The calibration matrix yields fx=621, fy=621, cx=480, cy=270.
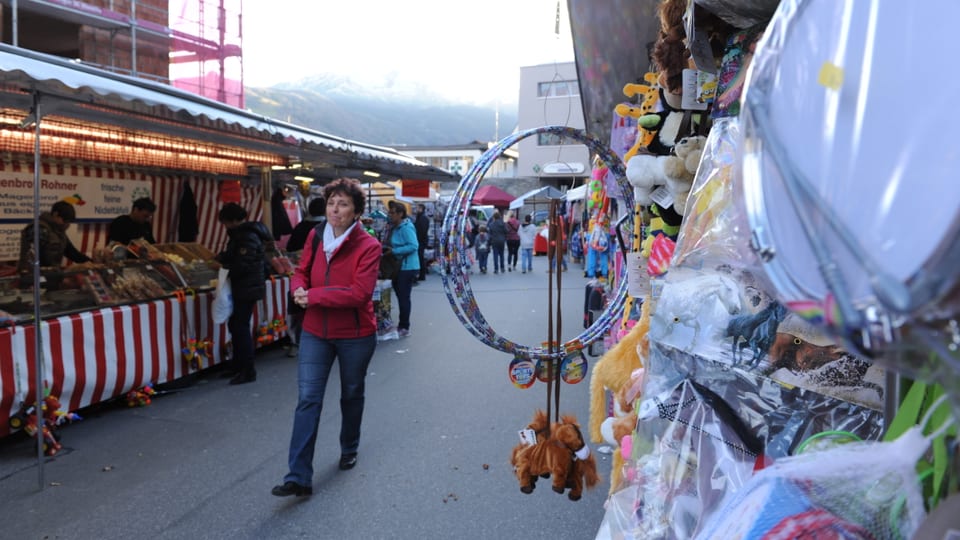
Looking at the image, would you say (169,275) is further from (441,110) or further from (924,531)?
(441,110)

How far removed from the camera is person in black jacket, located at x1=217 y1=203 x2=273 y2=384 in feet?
19.3

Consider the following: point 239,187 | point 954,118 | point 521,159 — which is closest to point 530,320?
point 239,187

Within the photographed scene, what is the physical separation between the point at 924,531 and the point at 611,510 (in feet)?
3.16

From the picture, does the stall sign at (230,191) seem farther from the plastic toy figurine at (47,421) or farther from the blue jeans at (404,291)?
the plastic toy figurine at (47,421)

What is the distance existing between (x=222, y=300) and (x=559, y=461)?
474 cm

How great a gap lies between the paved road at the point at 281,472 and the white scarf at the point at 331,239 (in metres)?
1.41

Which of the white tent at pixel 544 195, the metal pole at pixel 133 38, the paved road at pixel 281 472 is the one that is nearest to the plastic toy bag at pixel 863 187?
the white tent at pixel 544 195

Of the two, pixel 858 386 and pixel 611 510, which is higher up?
pixel 858 386

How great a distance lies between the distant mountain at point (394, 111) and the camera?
114875mm

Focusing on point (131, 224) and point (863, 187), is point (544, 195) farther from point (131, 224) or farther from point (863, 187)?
point (131, 224)

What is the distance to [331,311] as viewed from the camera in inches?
142

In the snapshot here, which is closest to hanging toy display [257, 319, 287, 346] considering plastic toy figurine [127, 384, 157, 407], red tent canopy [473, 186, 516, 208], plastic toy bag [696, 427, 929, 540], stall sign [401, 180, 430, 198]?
plastic toy figurine [127, 384, 157, 407]

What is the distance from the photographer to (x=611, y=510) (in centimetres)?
159

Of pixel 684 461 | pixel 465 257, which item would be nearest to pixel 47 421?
pixel 465 257
